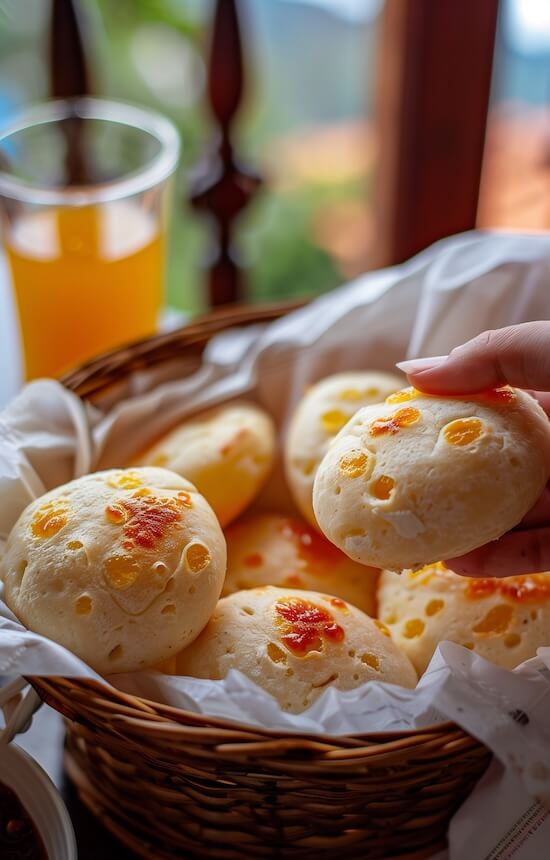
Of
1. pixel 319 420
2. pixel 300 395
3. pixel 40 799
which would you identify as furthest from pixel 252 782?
pixel 300 395

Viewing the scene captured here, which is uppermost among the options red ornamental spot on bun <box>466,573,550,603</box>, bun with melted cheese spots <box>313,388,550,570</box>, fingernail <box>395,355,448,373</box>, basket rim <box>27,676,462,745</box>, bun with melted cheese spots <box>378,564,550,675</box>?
fingernail <box>395,355,448,373</box>

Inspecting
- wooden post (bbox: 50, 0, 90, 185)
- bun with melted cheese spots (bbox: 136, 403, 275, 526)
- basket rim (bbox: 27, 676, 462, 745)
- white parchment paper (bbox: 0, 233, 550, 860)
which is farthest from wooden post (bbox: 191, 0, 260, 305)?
basket rim (bbox: 27, 676, 462, 745)

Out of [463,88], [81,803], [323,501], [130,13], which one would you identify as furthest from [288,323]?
[130,13]

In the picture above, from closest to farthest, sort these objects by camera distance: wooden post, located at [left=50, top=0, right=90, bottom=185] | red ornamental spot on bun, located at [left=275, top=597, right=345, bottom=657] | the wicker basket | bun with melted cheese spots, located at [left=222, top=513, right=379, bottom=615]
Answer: the wicker basket
red ornamental spot on bun, located at [left=275, top=597, right=345, bottom=657]
bun with melted cheese spots, located at [left=222, top=513, right=379, bottom=615]
wooden post, located at [left=50, top=0, right=90, bottom=185]

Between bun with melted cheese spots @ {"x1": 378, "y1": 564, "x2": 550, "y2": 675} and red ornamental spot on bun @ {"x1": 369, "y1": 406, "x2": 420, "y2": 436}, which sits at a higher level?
red ornamental spot on bun @ {"x1": 369, "y1": 406, "x2": 420, "y2": 436}

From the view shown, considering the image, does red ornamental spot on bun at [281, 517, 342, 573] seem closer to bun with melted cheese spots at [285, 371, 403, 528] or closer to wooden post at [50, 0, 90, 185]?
bun with melted cheese spots at [285, 371, 403, 528]

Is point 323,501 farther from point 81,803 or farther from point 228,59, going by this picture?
point 228,59

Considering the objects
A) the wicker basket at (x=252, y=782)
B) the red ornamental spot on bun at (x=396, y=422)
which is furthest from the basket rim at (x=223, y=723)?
the red ornamental spot on bun at (x=396, y=422)
